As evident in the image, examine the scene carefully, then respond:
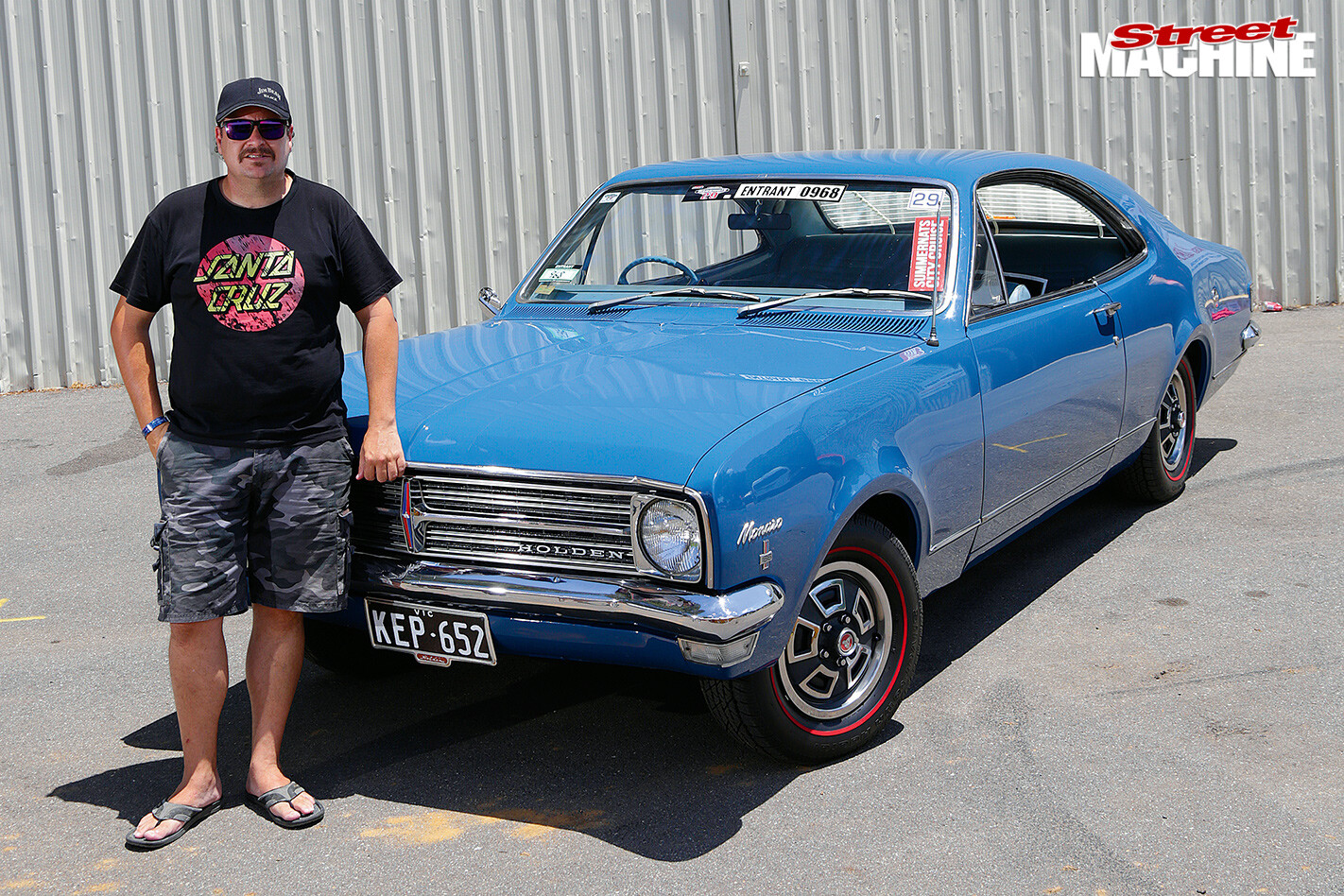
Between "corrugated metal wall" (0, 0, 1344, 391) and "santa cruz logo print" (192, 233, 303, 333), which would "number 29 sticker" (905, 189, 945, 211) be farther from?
"corrugated metal wall" (0, 0, 1344, 391)

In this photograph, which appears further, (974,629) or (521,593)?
(974,629)

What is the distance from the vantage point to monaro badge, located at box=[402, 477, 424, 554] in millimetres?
3689

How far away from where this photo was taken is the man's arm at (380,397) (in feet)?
12.0

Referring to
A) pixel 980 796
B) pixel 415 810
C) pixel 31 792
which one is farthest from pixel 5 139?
pixel 980 796

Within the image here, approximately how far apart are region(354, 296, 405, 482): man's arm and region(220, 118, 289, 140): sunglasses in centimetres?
51

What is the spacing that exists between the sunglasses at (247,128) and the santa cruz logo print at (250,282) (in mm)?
250

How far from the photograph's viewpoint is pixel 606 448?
3.46 metres

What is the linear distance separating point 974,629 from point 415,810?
2152 mm

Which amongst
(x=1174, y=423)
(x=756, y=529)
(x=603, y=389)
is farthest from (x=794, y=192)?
(x=1174, y=423)

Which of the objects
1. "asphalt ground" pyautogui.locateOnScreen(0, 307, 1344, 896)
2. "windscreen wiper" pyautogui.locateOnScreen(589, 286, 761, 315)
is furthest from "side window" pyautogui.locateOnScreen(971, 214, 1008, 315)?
"asphalt ground" pyautogui.locateOnScreen(0, 307, 1344, 896)

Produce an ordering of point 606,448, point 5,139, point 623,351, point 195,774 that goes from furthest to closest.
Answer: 1. point 5,139
2. point 623,351
3. point 195,774
4. point 606,448

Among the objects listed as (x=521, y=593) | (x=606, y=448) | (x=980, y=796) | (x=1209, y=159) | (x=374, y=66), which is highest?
(x=374, y=66)

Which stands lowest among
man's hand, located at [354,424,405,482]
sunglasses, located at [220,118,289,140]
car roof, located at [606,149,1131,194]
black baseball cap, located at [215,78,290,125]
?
man's hand, located at [354,424,405,482]

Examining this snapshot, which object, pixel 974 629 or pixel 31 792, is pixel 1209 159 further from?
pixel 31 792
